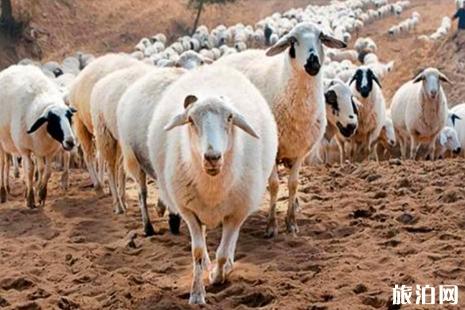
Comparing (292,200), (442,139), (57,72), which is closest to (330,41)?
(292,200)

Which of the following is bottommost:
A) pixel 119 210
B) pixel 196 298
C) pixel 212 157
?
pixel 196 298

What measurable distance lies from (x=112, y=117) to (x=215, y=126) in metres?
3.83

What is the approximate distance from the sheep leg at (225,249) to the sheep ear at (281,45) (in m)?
2.61

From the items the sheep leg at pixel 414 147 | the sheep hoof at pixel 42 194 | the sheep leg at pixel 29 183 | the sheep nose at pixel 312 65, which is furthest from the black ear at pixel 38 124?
the sheep leg at pixel 414 147

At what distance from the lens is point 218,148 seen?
535 cm

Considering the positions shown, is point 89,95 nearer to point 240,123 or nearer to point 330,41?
point 330,41

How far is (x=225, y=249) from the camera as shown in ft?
20.6

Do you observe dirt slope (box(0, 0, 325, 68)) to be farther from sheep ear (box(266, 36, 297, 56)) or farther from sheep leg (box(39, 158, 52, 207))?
sheep ear (box(266, 36, 297, 56))

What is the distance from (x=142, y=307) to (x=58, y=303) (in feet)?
2.38

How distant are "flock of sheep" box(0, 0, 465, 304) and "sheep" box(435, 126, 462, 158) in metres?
0.03

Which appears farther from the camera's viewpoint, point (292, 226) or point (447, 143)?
point (447, 143)

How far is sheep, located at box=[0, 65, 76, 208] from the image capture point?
1038 cm

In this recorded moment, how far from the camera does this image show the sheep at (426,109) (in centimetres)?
1362

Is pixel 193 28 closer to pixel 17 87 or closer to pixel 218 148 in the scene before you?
pixel 17 87
